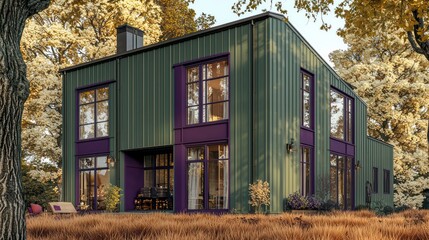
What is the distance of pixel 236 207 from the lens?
17203mm

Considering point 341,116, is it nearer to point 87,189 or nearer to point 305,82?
point 305,82

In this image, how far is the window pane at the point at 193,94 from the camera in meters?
18.8

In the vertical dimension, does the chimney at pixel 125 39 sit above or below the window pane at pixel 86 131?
above

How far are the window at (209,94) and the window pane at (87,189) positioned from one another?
5.71 m

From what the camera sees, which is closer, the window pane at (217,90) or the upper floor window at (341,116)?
the window pane at (217,90)

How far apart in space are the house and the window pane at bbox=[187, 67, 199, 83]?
1.5 inches

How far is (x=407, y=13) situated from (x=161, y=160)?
1222cm

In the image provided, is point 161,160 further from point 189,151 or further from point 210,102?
point 210,102

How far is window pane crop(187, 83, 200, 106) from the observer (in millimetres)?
18781

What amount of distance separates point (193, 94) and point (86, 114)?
6.01 m

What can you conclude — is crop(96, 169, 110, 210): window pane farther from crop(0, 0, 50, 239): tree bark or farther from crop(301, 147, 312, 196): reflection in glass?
crop(0, 0, 50, 239): tree bark

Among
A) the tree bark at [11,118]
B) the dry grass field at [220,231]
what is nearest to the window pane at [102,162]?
the dry grass field at [220,231]

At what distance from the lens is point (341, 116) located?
2380 centimetres

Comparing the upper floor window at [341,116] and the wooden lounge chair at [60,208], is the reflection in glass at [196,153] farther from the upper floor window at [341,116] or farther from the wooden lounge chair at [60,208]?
the upper floor window at [341,116]
